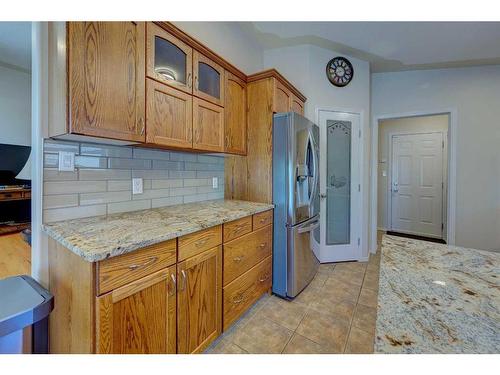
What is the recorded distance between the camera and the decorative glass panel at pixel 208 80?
1.68 m

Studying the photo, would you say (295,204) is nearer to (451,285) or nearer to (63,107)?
(451,285)

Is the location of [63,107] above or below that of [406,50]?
below

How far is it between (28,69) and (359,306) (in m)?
3.42

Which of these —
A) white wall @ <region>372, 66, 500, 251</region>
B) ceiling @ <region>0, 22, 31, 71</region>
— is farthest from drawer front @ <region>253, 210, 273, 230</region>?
white wall @ <region>372, 66, 500, 251</region>

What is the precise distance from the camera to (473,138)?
9.59 ft

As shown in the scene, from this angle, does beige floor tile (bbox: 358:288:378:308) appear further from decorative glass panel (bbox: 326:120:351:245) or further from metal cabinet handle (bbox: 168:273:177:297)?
metal cabinet handle (bbox: 168:273:177:297)

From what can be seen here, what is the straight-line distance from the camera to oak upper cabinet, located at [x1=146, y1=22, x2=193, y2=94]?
1298 mm

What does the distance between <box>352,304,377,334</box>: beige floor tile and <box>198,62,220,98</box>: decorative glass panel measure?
208 cm

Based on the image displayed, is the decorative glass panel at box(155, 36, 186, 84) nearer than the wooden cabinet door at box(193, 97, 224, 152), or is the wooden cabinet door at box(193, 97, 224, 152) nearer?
the decorative glass panel at box(155, 36, 186, 84)

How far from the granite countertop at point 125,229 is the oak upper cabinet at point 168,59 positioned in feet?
2.77

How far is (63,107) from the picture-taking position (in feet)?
3.35

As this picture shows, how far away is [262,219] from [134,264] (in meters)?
1.11

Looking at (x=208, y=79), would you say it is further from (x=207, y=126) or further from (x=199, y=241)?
(x=199, y=241)

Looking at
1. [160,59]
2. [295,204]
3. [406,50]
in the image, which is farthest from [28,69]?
[406,50]
